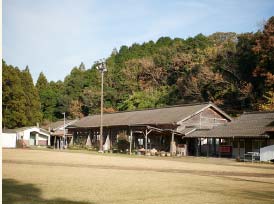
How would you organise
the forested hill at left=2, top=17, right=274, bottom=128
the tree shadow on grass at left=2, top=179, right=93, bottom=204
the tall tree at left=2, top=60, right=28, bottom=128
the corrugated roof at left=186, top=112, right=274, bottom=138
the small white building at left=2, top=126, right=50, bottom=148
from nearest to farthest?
1. the tree shadow on grass at left=2, top=179, right=93, bottom=204
2. the corrugated roof at left=186, top=112, right=274, bottom=138
3. the forested hill at left=2, top=17, right=274, bottom=128
4. the small white building at left=2, top=126, right=50, bottom=148
5. the tall tree at left=2, top=60, right=28, bottom=128

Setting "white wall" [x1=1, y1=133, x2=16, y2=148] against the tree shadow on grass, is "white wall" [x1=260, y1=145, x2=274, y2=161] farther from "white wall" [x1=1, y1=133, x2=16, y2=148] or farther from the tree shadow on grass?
"white wall" [x1=1, y1=133, x2=16, y2=148]

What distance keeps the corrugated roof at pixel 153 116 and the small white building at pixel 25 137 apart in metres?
9.45

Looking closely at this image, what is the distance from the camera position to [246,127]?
38.7 meters

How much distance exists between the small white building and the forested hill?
1778 millimetres

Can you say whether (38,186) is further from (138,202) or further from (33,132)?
(33,132)

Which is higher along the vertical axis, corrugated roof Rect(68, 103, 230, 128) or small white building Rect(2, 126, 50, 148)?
corrugated roof Rect(68, 103, 230, 128)

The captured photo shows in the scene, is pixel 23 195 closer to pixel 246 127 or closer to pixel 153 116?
pixel 246 127

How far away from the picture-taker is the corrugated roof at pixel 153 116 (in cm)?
4691

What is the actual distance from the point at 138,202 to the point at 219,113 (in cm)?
4042

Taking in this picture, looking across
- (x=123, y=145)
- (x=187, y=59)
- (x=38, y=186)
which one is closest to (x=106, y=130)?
(x=123, y=145)

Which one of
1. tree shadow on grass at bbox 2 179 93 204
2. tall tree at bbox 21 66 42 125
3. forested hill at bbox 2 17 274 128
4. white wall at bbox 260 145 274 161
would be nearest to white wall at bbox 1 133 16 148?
forested hill at bbox 2 17 274 128

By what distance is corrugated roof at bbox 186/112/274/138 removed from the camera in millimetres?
36469

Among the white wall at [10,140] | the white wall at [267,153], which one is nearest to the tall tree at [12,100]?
the white wall at [10,140]

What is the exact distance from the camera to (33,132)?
67625mm
